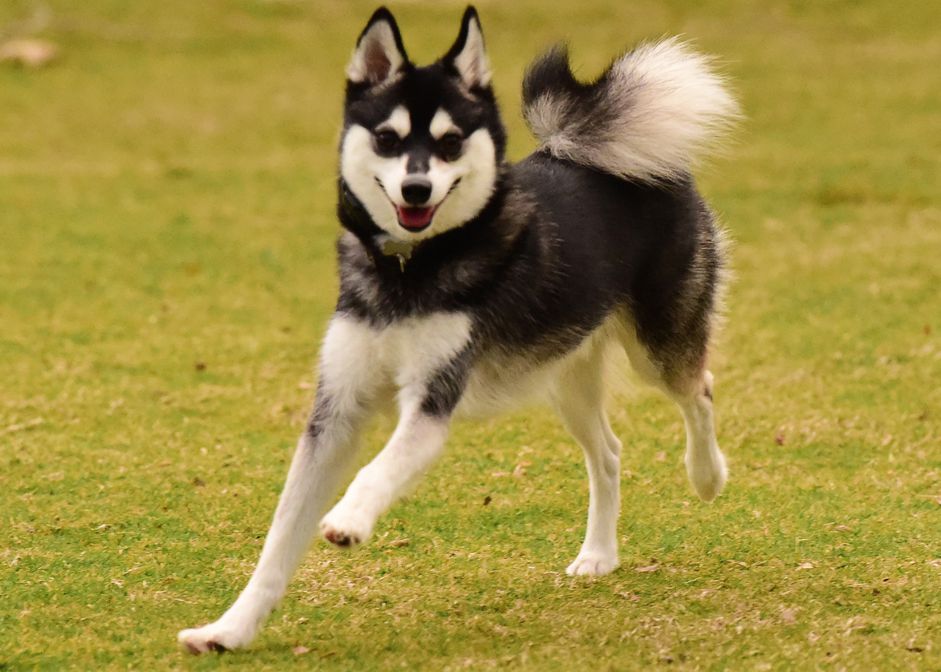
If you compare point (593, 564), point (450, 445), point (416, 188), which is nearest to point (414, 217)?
point (416, 188)

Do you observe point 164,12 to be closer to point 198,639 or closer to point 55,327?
point 55,327

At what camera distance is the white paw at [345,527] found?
4.10m

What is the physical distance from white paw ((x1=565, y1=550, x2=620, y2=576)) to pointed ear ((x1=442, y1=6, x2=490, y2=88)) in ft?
5.73

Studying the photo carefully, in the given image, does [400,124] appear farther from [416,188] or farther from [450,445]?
[450,445]

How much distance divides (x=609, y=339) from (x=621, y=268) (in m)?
0.36

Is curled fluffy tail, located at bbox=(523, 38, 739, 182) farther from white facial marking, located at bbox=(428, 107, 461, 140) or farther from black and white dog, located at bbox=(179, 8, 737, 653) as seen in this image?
white facial marking, located at bbox=(428, 107, 461, 140)

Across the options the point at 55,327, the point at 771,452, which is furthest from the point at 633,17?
the point at 771,452

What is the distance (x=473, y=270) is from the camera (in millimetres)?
4734

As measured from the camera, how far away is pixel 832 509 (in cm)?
606

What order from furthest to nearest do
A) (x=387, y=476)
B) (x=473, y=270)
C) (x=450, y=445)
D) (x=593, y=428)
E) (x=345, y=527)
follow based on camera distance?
(x=450, y=445) → (x=593, y=428) → (x=473, y=270) → (x=387, y=476) → (x=345, y=527)

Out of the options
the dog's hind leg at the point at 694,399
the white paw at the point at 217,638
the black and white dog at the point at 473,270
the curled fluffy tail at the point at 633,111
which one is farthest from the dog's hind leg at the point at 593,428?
the white paw at the point at 217,638

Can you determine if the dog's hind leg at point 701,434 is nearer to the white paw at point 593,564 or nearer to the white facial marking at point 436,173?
the white paw at point 593,564

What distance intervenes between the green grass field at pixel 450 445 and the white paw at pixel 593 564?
79 mm

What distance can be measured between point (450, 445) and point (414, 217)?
102 inches
